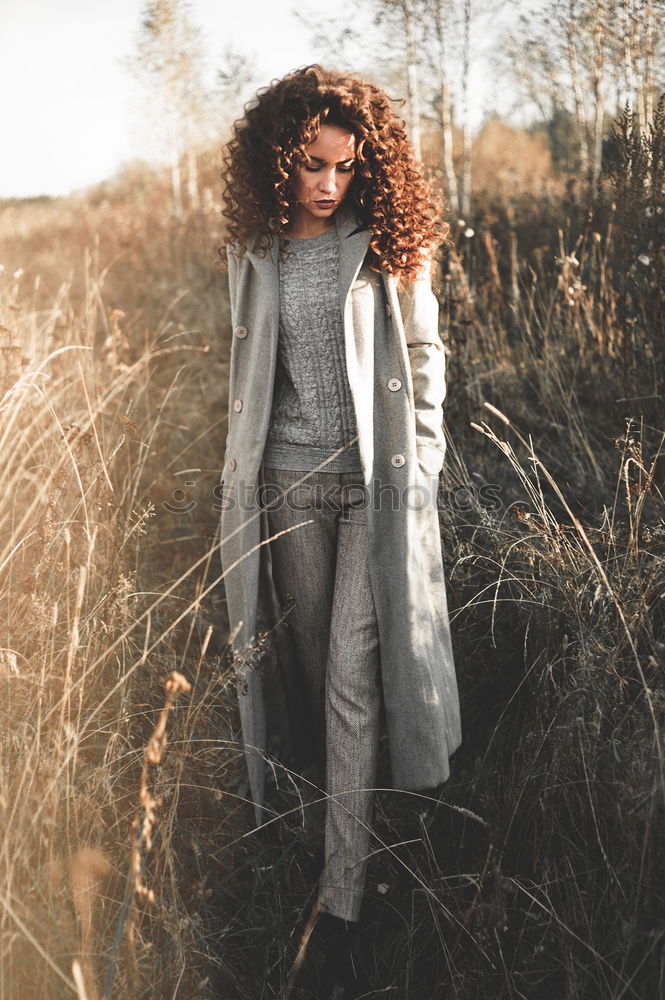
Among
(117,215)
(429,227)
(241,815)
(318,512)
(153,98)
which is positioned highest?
(153,98)

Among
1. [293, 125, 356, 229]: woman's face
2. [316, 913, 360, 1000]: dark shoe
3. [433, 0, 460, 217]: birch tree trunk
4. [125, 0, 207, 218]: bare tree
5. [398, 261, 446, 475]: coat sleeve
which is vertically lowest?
[316, 913, 360, 1000]: dark shoe

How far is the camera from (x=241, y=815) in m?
2.46

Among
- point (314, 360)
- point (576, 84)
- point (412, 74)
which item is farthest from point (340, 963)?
point (412, 74)

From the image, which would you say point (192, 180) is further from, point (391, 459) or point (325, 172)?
point (391, 459)

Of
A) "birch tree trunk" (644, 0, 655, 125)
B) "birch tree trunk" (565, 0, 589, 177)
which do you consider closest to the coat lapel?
"birch tree trunk" (644, 0, 655, 125)

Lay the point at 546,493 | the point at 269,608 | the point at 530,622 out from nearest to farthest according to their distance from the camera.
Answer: the point at 269,608 < the point at 530,622 < the point at 546,493

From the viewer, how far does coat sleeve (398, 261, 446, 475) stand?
2209 mm

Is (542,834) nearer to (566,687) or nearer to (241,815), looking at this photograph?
(566,687)

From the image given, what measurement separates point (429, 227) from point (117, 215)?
380 inches

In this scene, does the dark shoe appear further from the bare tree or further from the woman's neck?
the bare tree

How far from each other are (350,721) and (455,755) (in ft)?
2.22

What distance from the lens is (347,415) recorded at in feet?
7.14

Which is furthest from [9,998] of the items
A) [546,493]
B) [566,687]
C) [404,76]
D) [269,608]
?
[404,76]

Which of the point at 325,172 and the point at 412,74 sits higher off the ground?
the point at 412,74
